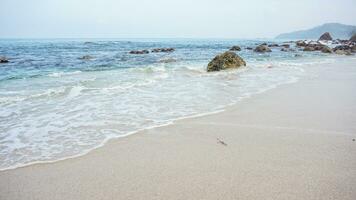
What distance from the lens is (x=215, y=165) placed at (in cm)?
426

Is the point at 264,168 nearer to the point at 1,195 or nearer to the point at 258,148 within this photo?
the point at 258,148

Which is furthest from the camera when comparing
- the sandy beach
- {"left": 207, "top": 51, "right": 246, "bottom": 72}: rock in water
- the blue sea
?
{"left": 207, "top": 51, "right": 246, "bottom": 72}: rock in water

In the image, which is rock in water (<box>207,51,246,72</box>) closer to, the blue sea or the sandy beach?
the blue sea

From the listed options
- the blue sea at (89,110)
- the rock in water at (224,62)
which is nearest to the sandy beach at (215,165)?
the blue sea at (89,110)

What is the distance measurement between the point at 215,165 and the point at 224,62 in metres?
14.8

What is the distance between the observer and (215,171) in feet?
13.3

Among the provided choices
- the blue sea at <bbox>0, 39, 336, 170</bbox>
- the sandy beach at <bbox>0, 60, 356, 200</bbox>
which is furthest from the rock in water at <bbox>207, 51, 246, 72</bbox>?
the sandy beach at <bbox>0, 60, 356, 200</bbox>

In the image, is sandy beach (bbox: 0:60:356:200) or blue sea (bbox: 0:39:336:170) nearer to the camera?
sandy beach (bbox: 0:60:356:200)

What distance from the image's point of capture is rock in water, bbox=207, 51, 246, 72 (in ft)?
59.1

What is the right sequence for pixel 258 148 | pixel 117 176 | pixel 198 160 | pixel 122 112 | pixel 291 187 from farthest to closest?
pixel 122 112 → pixel 258 148 → pixel 198 160 → pixel 117 176 → pixel 291 187

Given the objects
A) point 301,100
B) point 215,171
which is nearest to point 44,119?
point 215,171

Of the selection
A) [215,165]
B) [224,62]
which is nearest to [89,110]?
[215,165]

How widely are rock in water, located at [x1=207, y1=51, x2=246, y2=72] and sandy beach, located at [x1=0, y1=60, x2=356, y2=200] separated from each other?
1141cm

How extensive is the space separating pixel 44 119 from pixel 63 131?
1.22 m
